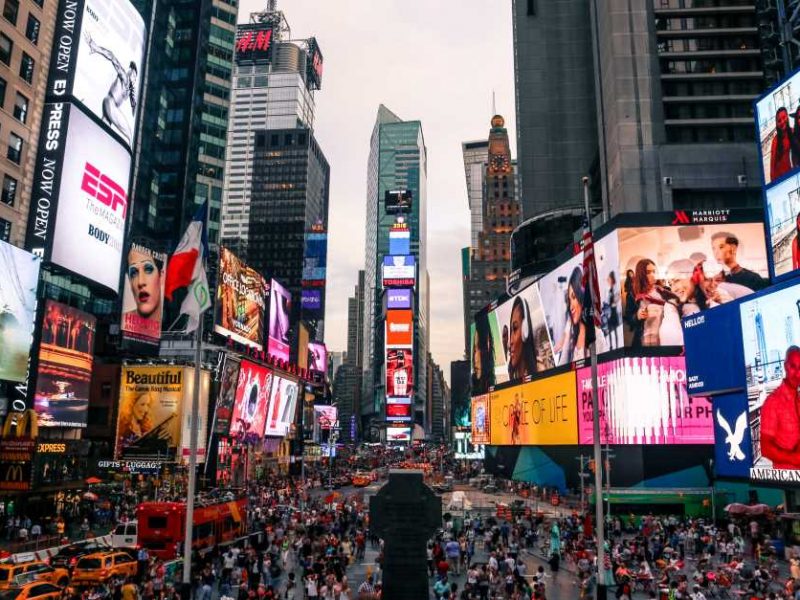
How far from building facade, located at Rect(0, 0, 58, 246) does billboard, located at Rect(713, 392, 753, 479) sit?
46.0 meters

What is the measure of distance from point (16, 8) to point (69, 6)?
14.1 feet

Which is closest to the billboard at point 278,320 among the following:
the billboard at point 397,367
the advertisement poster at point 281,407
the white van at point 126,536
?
the advertisement poster at point 281,407

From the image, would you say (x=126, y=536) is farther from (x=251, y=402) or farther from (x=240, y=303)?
(x=240, y=303)

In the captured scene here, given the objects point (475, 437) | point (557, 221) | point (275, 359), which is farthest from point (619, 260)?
point (475, 437)

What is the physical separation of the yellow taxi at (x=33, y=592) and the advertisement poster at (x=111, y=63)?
37.3 meters

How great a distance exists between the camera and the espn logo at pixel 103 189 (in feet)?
166

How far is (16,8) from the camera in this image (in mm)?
46562

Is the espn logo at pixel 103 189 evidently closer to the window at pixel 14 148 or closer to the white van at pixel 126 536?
the window at pixel 14 148

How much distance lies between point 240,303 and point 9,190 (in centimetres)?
3563

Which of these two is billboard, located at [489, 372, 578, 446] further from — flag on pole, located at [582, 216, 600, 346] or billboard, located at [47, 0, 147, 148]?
flag on pole, located at [582, 216, 600, 346]

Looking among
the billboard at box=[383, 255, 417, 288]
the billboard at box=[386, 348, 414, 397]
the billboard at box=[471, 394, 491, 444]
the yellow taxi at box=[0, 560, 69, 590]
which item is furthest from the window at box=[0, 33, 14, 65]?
the billboard at box=[383, 255, 417, 288]

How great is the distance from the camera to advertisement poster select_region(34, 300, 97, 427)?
160ft

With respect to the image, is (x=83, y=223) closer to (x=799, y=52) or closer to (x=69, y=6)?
(x=69, y=6)

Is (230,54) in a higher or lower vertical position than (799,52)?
higher
